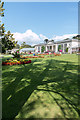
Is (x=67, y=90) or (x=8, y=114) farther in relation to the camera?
(x=67, y=90)

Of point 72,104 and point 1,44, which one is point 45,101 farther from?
point 1,44

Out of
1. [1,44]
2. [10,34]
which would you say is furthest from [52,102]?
[10,34]

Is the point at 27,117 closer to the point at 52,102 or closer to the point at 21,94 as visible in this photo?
the point at 52,102

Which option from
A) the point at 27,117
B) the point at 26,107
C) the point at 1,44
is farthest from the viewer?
the point at 1,44

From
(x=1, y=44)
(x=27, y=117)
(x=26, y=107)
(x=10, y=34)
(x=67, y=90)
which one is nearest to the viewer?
(x=27, y=117)

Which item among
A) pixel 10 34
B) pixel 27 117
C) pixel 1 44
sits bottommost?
pixel 27 117

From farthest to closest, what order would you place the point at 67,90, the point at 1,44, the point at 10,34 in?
the point at 10,34 < the point at 1,44 < the point at 67,90

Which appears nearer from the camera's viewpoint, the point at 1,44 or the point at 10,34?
the point at 1,44

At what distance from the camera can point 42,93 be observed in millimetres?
3354

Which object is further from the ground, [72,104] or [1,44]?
[1,44]

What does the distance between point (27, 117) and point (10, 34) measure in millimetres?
8606

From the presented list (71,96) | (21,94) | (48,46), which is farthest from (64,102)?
(48,46)

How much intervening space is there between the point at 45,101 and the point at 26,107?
24.3 inches

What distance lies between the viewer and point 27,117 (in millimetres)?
2189
